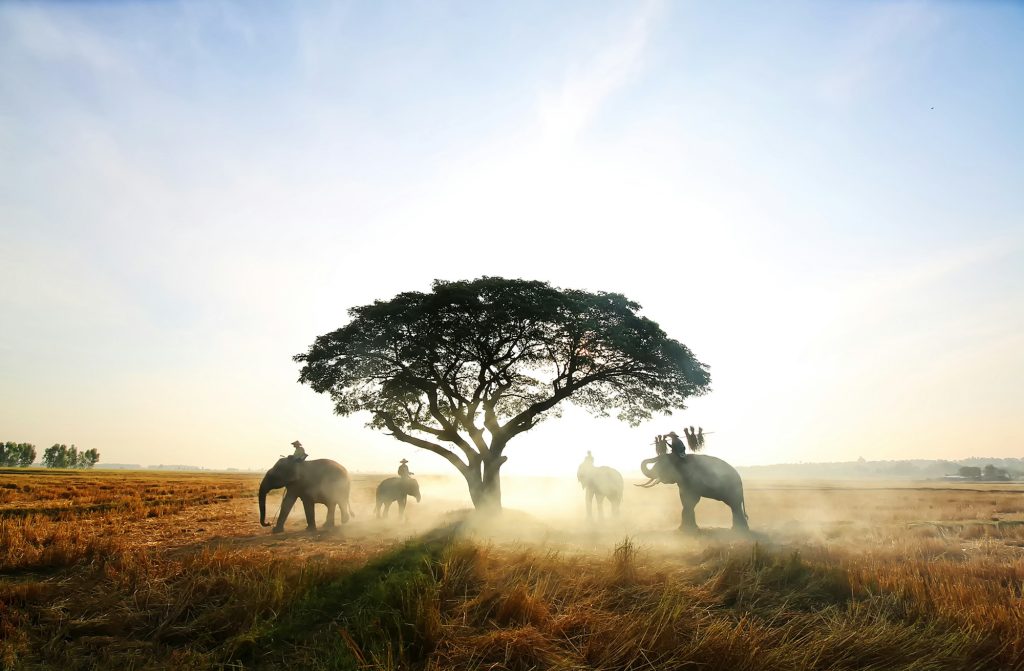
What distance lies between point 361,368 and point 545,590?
60.1 ft

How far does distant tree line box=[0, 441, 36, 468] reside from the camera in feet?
443

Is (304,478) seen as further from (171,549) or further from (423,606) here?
(423,606)

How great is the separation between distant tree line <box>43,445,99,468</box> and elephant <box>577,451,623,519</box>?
167905mm

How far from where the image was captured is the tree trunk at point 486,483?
22203 mm

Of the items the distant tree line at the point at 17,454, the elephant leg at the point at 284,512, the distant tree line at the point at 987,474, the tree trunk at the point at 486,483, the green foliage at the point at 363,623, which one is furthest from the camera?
the distant tree line at the point at 17,454

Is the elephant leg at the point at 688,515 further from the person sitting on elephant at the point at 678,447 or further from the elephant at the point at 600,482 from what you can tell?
the elephant at the point at 600,482

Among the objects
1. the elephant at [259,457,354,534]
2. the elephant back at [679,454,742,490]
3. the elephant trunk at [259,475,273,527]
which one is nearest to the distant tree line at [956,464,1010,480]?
the elephant back at [679,454,742,490]

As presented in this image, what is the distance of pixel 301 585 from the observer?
6.86m

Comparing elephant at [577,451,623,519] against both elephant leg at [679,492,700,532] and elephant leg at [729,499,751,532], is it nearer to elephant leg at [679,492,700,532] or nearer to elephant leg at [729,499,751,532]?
elephant leg at [679,492,700,532]

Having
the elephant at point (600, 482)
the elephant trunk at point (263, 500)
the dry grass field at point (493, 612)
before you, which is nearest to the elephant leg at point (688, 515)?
the dry grass field at point (493, 612)

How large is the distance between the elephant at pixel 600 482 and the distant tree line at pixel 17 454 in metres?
174

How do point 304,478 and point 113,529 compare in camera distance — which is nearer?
point 113,529

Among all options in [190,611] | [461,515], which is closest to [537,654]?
[190,611]

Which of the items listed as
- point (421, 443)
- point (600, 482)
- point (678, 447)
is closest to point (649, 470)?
point (678, 447)
